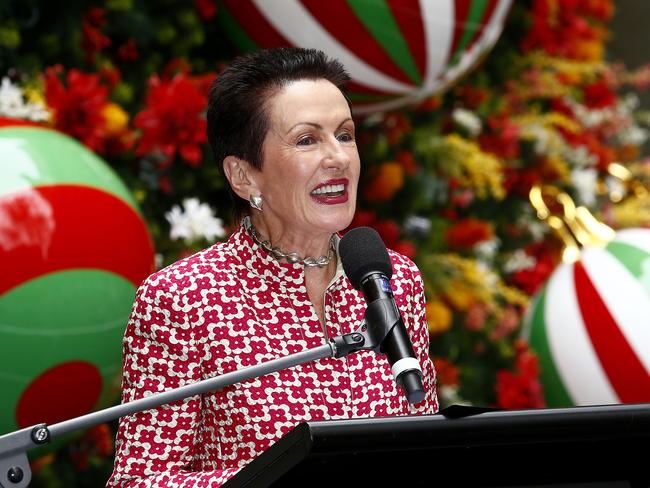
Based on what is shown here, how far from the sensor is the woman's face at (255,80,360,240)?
5.74ft

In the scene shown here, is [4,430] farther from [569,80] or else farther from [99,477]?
[569,80]

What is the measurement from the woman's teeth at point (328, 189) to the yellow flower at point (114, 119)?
3.51ft

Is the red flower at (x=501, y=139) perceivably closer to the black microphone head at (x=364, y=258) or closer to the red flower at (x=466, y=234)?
the red flower at (x=466, y=234)

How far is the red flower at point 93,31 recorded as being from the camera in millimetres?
2947

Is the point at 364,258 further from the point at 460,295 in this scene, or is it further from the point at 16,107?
the point at 460,295

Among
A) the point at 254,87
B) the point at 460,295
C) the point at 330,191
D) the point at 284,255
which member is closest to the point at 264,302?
the point at 284,255

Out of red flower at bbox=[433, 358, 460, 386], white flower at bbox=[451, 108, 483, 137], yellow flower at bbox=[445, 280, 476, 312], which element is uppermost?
white flower at bbox=[451, 108, 483, 137]

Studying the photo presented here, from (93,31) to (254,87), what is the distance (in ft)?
4.13

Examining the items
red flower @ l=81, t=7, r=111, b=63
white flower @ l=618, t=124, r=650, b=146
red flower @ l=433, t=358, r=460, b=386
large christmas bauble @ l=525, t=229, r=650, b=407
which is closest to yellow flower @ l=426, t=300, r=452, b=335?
red flower @ l=433, t=358, r=460, b=386

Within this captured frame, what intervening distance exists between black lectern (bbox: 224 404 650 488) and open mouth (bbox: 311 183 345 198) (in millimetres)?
621

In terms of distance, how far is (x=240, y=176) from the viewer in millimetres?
1845

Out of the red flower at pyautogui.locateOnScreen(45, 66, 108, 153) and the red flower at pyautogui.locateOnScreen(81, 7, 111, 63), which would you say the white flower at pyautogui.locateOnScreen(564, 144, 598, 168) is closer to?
the red flower at pyautogui.locateOnScreen(81, 7, 111, 63)

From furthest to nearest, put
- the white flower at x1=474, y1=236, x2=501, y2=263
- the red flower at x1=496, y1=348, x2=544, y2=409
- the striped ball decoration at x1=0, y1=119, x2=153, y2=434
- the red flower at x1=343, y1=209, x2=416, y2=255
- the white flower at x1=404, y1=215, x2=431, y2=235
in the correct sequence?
the white flower at x1=474, y1=236, x2=501, y2=263, the white flower at x1=404, y1=215, x2=431, y2=235, the red flower at x1=343, y1=209, x2=416, y2=255, the red flower at x1=496, y1=348, x2=544, y2=409, the striped ball decoration at x1=0, y1=119, x2=153, y2=434

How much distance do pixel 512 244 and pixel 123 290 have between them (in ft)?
→ 8.29
